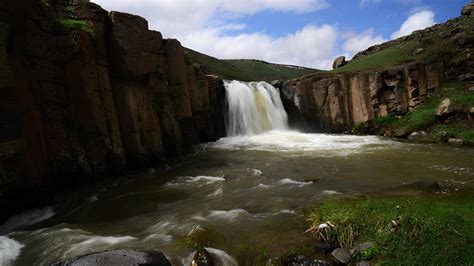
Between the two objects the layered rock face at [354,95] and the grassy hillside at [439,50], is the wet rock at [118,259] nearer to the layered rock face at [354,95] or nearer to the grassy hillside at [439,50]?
the layered rock face at [354,95]

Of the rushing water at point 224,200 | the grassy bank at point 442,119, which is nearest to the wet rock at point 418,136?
the grassy bank at point 442,119

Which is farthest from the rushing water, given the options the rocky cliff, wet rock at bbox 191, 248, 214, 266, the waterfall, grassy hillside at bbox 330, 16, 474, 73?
grassy hillside at bbox 330, 16, 474, 73

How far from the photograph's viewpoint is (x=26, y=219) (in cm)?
1098

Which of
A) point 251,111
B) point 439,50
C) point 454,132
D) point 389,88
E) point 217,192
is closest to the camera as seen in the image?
point 217,192

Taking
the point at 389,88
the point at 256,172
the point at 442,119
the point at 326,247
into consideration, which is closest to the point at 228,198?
the point at 256,172

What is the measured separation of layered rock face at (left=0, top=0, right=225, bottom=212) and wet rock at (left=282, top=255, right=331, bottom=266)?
8720 millimetres

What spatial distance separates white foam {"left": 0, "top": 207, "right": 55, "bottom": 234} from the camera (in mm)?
10320

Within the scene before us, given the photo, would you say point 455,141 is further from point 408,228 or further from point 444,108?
point 408,228

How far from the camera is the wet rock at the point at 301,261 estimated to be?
21.5 ft

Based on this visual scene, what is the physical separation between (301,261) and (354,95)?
2465cm

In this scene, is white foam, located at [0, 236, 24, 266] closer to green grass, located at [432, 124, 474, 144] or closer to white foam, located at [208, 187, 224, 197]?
white foam, located at [208, 187, 224, 197]

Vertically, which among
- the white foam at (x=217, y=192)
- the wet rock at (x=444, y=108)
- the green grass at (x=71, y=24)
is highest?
the green grass at (x=71, y=24)

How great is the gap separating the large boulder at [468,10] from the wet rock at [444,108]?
23.4 m

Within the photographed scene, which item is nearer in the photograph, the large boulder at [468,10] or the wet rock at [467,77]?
the wet rock at [467,77]
